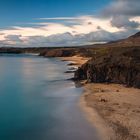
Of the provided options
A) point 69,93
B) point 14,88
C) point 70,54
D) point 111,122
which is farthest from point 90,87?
point 70,54

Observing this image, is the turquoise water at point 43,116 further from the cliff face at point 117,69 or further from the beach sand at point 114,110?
the cliff face at point 117,69

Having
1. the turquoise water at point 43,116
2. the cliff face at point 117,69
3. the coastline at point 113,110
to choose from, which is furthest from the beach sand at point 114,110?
the cliff face at point 117,69

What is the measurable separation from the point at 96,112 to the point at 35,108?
740 centimetres

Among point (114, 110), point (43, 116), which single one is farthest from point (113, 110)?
point (43, 116)

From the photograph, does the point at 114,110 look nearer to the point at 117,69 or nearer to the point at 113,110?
the point at 113,110

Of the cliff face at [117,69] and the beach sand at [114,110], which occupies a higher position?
the cliff face at [117,69]

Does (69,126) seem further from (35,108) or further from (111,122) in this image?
(35,108)

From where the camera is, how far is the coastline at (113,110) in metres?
23.8

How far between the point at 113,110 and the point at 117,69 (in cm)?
1741

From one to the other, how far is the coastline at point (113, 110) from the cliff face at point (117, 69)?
2069mm

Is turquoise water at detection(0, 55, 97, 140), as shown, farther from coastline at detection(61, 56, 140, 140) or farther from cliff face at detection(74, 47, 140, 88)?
cliff face at detection(74, 47, 140, 88)

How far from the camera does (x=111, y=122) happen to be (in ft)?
86.4

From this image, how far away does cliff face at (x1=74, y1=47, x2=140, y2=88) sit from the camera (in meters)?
44.3

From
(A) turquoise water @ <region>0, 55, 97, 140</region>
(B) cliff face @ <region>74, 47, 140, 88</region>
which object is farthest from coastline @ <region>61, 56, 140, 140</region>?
(B) cliff face @ <region>74, 47, 140, 88</region>
